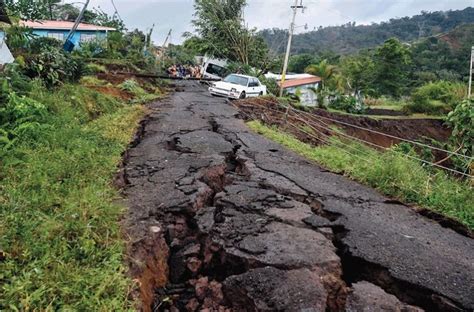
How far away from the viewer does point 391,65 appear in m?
30.5

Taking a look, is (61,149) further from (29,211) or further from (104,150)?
(29,211)

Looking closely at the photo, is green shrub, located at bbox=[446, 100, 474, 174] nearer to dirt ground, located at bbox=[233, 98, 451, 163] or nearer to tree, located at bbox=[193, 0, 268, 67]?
dirt ground, located at bbox=[233, 98, 451, 163]

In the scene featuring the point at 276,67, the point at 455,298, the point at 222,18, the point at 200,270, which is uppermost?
the point at 222,18

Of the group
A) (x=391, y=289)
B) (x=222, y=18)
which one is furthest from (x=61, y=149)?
(x=222, y=18)

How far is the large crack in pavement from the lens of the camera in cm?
268

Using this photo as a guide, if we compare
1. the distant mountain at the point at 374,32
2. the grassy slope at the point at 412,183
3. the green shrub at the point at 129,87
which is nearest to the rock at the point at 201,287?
the grassy slope at the point at 412,183

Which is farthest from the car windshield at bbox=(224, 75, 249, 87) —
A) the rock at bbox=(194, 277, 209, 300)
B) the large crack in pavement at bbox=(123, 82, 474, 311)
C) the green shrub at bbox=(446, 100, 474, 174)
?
the rock at bbox=(194, 277, 209, 300)

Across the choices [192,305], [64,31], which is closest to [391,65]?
[64,31]

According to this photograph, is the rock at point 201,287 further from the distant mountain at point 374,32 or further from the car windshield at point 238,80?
the distant mountain at point 374,32

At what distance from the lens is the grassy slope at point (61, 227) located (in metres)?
2.36

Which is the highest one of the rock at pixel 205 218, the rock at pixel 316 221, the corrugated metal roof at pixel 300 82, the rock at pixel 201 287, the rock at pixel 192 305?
the corrugated metal roof at pixel 300 82

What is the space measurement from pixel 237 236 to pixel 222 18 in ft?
72.4

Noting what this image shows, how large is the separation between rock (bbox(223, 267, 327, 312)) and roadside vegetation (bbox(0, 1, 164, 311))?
2.50ft

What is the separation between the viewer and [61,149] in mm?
5000
